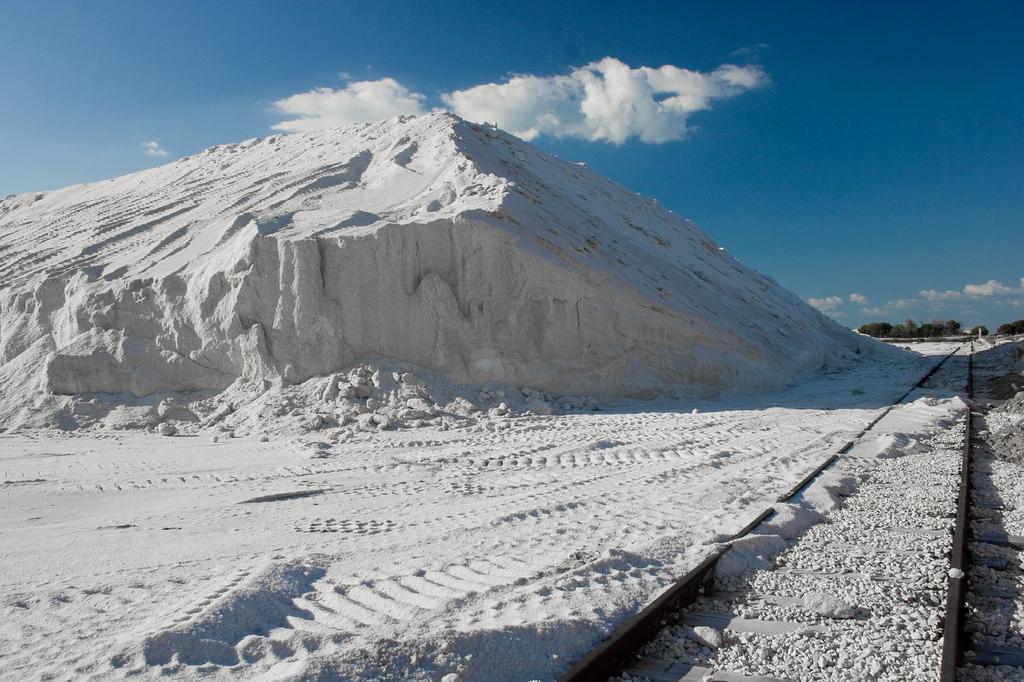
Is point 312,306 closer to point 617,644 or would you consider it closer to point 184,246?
point 184,246

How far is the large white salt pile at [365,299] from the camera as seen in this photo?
11.6 m

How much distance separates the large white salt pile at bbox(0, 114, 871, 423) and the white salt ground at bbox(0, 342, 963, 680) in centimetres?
219

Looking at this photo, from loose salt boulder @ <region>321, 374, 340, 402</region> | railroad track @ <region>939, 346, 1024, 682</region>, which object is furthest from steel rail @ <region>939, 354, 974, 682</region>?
loose salt boulder @ <region>321, 374, 340, 402</region>

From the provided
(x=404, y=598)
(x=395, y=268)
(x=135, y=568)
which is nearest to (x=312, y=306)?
(x=395, y=268)

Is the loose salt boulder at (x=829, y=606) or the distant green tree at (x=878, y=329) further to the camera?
the distant green tree at (x=878, y=329)

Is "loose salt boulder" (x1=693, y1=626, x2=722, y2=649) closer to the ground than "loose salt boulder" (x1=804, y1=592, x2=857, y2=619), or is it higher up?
closer to the ground

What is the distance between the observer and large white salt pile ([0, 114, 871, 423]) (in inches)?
457

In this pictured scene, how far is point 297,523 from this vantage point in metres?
5.26

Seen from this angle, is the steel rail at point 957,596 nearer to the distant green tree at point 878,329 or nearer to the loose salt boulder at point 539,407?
the loose salt boulder at point 539,407

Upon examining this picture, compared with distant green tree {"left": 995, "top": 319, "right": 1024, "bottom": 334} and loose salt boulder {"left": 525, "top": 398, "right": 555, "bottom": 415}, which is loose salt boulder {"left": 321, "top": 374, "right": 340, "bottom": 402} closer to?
loose salt boulder {"left": 525, "top": 398, "right": 555, "bottom": 415}

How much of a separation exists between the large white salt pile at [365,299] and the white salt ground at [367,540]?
2.19 metres

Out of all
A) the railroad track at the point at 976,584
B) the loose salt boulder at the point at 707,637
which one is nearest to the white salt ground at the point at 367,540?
the loose salt boulder at the point at 707,637

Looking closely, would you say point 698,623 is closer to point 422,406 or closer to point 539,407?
point 422,406

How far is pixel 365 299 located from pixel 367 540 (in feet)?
24.9
